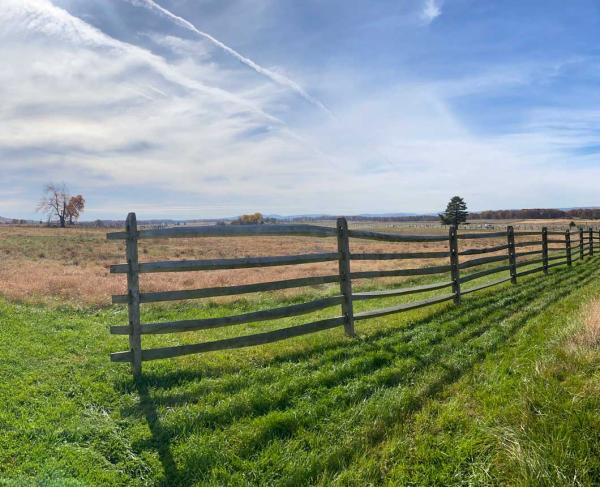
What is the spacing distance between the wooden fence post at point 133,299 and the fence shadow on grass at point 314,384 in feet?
1.08

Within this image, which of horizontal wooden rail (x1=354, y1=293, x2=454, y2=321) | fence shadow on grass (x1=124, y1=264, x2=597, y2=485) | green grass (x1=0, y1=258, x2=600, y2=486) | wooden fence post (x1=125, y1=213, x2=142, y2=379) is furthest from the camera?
horizontal wooden rail (x1=354, y1=293, x2=454, y2=321)

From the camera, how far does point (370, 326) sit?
7215 mm

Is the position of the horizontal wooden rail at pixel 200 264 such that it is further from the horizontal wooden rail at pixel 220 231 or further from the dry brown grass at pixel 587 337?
the dry brown grass at pixel 587 337

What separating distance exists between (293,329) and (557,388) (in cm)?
333

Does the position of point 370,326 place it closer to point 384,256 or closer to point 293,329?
point 384,256

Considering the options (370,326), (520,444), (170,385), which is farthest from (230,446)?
(370,326)

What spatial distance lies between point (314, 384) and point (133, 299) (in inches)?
97.5

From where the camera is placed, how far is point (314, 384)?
14.7ft

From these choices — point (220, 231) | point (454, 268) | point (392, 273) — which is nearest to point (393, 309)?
point (392, 273)

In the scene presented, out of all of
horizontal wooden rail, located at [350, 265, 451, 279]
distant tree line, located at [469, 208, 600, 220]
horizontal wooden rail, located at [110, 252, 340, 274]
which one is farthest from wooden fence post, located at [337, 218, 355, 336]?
distant tree line, located at [469, 208, 600, 220]

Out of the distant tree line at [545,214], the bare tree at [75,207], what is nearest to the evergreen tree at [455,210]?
the distant tree line at [545,214]

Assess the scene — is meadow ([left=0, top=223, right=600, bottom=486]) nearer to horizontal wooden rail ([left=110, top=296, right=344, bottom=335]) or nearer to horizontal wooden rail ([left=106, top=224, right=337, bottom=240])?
horizontal wooden rail ([left=110, top=296, right=344, bottom=335])

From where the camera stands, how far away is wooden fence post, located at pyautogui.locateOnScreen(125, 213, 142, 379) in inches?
192

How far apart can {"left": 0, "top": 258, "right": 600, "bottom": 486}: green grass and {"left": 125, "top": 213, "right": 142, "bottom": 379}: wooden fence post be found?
0.95ft
